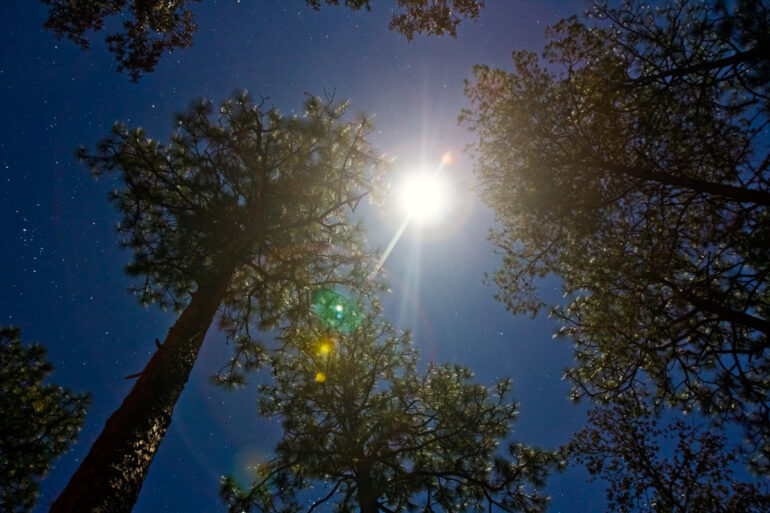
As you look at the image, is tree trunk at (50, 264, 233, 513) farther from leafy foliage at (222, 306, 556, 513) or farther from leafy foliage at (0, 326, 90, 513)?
leafy foliage at (0, 326, 90, 513)

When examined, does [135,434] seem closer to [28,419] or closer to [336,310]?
[336,310]

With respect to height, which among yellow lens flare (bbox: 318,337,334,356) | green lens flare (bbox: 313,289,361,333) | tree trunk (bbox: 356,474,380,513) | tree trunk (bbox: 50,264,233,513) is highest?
green lens flare (bbox: 313,289,361,333)

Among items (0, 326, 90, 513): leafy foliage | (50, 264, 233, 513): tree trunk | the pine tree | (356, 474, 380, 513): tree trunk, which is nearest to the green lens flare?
the pine tree

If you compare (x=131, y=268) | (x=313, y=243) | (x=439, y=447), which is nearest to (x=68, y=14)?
(x=131, y=268)

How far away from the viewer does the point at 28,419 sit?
9312 millimetres

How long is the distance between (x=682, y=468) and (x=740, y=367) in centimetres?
246

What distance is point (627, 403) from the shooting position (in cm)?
695

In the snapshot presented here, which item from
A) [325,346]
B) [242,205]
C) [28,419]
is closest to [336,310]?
[325,346]

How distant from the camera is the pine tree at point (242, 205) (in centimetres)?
710

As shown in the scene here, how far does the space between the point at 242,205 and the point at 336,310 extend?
334cm

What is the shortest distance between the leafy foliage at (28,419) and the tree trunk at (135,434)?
26.7 feet

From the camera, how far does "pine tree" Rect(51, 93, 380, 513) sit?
710 centimetres

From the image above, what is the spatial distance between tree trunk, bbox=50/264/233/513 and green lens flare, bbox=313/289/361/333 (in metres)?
2.91

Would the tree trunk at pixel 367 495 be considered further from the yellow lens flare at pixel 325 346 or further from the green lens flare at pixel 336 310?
the green lens flare at pixel 336 310
